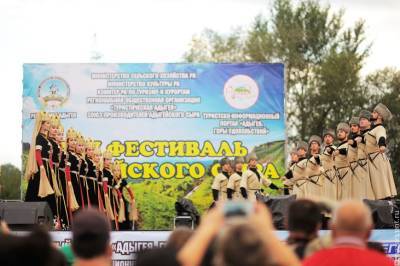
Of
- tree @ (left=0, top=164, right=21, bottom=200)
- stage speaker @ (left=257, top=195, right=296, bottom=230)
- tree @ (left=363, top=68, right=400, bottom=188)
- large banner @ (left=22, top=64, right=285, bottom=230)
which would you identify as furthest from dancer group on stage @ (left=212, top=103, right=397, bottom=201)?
tree @ (left=0, top=164, right=21, bottom=200)

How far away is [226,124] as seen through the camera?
69.1ft

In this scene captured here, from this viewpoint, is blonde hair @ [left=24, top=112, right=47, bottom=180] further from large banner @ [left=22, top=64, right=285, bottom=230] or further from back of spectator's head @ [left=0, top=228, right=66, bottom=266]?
back of spectator's head @ [left=0, top=228, right=66, bottom=266]

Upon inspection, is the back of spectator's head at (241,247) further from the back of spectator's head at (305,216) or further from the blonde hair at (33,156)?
the blonde hair at (33,156)

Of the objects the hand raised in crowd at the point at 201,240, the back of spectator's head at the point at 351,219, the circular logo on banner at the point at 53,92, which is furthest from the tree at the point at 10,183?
the hand raised in crowd at the point at 201,240

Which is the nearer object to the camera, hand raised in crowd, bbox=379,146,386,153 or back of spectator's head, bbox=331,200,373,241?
back of spectator's head, bbox=331,200,373,241

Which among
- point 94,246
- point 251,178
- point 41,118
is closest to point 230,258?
point 94,246

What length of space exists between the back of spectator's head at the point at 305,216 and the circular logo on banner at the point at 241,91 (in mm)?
15647

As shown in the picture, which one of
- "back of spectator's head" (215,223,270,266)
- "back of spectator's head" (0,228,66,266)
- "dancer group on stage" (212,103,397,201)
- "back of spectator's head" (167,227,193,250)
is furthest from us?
"dancer group on stage" (212,103,397,201)

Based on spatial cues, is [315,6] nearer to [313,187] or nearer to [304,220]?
[313,187]

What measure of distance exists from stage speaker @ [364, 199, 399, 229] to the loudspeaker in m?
5.20

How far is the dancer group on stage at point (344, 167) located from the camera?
16.4 meters

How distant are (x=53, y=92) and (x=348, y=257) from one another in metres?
17.0

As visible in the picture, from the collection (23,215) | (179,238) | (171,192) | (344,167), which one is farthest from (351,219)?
(171,192)

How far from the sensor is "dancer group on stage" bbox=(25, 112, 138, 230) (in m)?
20.6
